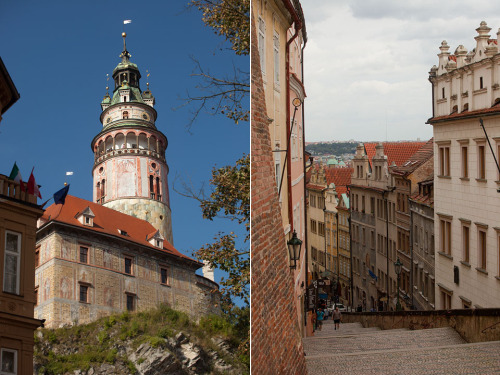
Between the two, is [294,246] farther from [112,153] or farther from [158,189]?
[112,153]

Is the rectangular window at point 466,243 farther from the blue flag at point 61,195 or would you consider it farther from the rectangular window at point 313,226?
the rectangular window at point 313,226

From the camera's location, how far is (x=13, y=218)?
2453 millimetres

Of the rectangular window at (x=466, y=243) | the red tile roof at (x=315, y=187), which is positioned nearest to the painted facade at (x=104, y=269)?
the rectangular window at (x=466, y=243)

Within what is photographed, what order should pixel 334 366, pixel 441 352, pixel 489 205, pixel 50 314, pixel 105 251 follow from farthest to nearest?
1. pixel 489 205
2. pixel 441 352
3. pixel 334 366
4. pixel 105 251
5. pixel 50 314

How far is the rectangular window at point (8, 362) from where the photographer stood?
231 centimetres

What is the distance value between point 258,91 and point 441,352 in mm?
4435

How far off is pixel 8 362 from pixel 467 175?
10.2 m

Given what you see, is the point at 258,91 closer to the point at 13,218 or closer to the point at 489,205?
the point at 13,218

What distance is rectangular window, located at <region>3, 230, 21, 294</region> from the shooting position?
2.41 meters

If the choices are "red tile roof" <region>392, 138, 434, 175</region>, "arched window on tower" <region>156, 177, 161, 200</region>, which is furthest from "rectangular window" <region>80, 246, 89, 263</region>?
"red tile roof" <region>392, 138, 434, 175</region>

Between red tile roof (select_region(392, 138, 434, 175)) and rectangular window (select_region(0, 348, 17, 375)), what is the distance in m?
12.3

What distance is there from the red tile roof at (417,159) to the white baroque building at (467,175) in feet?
4.68

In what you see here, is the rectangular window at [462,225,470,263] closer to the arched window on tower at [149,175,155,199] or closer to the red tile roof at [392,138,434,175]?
the red tile roof at [392,138,434,175]

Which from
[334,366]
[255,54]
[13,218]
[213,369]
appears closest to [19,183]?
[13,218]
